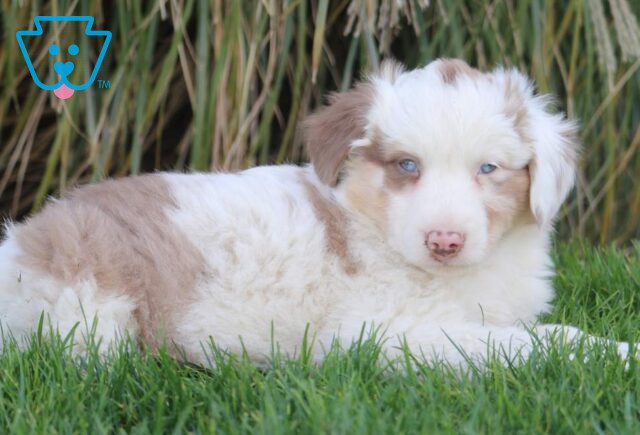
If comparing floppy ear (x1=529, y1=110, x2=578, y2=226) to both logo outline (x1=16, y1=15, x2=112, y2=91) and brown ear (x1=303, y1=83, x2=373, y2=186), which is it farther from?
logo outline (x1=16, y1=15, x2=112, y2=91)

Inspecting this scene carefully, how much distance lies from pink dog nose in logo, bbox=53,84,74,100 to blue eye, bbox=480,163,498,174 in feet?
8.37

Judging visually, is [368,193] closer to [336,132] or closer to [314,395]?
[336,132]

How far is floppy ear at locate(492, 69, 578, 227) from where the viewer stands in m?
3.26

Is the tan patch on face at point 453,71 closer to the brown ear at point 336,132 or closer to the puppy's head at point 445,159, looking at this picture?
the puppy's head at point 445,159

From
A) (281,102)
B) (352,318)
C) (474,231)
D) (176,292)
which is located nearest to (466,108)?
(474,231)

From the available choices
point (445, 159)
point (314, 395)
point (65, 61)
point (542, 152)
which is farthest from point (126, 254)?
point (65, 61)

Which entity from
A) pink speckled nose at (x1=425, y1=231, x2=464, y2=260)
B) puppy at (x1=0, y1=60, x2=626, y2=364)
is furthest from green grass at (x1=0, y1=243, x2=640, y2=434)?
pink speckled nose at (x1=425, y1=231, x2=464, y2=260)

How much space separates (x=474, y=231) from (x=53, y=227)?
1341 millimetres

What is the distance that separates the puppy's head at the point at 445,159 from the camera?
123 inches

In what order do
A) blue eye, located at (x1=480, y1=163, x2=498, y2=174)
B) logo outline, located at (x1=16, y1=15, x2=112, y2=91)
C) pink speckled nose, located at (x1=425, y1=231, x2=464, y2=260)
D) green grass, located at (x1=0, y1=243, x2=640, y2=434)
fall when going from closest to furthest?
green grass, located at (x1=0, y1=243, x2=640, y2=434) < pink speckled nose, located at (x1=425, y1=231, x2=464, y2=260) < blue eye, located at (x1=480, y1=163, x2=498, y2=174) < logo outline, located at (x1=16, y1=15, x2=112, y2=91)

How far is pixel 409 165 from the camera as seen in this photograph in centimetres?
323

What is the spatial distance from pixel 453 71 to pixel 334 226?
669 mm

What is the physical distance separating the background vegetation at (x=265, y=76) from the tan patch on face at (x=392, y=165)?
1.43 metres

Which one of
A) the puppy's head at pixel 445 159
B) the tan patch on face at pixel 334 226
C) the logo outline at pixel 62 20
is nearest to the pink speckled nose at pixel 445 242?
the puppy's head at pixel 445 159
